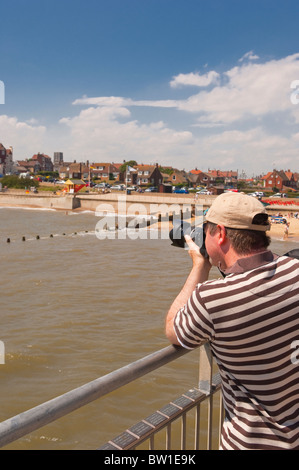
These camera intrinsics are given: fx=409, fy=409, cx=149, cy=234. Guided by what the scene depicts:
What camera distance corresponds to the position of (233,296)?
5.55 feet

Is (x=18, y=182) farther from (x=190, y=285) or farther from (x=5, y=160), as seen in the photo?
(x=190, y=285)

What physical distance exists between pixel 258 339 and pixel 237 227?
0.51 metres

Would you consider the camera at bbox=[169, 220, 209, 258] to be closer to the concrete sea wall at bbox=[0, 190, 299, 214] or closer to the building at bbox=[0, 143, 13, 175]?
the concrete sea wall at bbox=[0, 190, 299, 214]

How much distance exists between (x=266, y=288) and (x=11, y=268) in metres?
22.6

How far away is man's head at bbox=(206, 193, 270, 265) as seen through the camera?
188 cm

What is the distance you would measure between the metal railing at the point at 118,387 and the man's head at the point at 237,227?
704mm

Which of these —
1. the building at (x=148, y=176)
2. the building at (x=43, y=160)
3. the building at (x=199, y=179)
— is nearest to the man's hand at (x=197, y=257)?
the building at (x=148, y=176)

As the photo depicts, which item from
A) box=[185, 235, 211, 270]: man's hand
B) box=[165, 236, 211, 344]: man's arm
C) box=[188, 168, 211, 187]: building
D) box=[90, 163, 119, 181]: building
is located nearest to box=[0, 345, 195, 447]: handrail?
box=[165, 236, 211, 344]: man's arm

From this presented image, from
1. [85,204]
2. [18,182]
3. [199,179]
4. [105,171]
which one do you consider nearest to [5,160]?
[105,171]

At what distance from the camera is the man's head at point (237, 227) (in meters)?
1.88

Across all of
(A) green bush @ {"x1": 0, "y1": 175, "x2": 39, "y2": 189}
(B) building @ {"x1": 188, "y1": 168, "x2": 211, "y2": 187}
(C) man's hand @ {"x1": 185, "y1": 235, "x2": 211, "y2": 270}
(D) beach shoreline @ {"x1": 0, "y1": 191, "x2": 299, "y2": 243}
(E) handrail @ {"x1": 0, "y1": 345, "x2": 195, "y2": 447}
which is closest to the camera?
(E) handrail @ {"x1": 0, "y1": 345, "x2": 195, "y2": 447}

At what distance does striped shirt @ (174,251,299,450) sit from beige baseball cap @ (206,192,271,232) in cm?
16

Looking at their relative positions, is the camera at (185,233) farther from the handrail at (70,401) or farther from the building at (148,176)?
the building at (148,176)

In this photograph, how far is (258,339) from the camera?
68.2 inches
